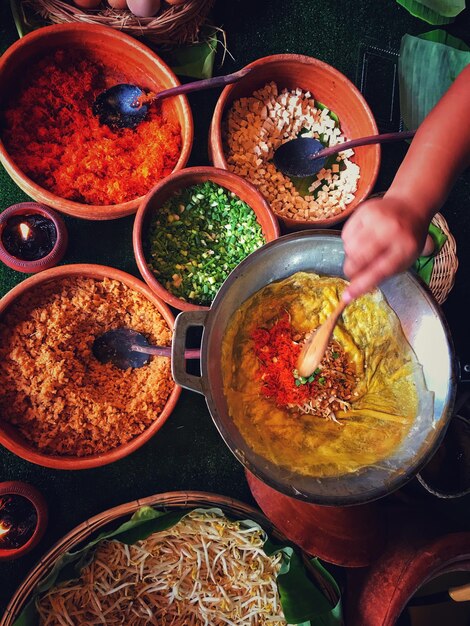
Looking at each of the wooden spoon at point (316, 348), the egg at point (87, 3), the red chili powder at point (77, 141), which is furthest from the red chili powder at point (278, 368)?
the egg at point (87, 3)

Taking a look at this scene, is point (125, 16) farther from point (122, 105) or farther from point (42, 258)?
point (42, 258)

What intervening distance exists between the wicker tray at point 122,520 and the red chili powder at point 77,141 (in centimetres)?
93

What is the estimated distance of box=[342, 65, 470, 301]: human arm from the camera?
3.58 ft

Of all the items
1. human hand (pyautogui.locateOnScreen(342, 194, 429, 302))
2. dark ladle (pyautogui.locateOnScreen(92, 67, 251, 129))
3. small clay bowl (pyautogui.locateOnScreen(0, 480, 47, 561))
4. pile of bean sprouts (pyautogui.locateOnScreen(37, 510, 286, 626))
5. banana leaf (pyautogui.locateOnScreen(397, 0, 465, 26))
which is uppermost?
banana leaf (pyautogui.locateOnScreen(397, 0, 465, 26))

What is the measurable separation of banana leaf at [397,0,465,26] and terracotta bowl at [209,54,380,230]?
0.43 meters

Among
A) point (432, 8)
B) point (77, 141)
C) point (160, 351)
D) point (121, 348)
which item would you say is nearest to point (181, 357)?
point (160, 351)

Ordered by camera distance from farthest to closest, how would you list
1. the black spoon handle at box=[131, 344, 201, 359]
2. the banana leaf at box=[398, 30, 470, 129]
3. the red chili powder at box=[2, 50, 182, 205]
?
the banana leaf at box=[398, 30, 470, 129]
the red chili powder at box=[2, 50, 182, 205]
the black spoon handle at box=[131, 344, 201, 359]

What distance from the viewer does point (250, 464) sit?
4.72ft

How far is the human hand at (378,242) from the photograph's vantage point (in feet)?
3.57

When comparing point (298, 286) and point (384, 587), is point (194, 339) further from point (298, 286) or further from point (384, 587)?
point (384, 587)

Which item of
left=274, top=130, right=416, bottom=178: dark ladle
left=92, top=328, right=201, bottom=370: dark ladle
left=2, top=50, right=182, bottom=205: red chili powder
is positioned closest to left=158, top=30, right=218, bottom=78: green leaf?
left=2, top=50, right=182, bottom=205: red chili powder

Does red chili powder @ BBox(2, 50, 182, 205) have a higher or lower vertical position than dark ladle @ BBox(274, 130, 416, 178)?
higher

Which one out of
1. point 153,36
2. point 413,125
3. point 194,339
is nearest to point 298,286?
point 194,339

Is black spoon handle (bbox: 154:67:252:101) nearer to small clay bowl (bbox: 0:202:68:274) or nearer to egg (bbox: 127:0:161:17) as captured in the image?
egg (bbox: 127:0:161:17)
